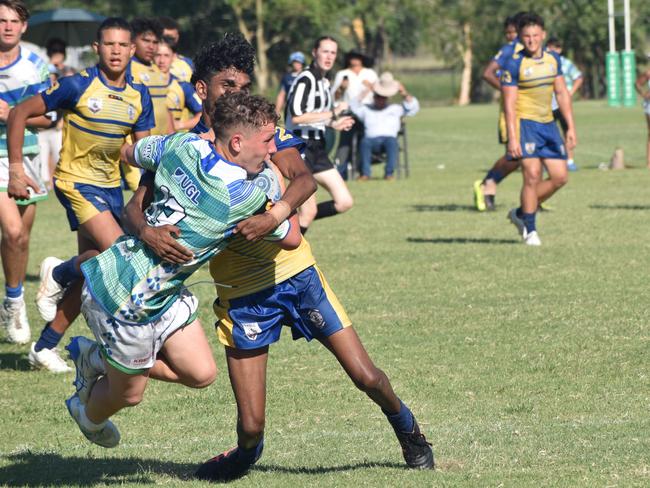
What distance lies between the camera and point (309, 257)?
568 cm

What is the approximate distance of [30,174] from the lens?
930cm

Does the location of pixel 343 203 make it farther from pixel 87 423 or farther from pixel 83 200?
pixel 87 423

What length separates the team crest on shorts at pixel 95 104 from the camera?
8.22m

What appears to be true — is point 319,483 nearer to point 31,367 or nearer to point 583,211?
point 31,367

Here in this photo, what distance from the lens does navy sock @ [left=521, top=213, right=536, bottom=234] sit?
13320 mm

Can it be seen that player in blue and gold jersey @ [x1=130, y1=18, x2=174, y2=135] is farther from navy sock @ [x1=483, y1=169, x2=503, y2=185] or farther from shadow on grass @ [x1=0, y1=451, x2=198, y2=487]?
shadow on grass @ [x1=0, y1=451, x2=198, y2=487]

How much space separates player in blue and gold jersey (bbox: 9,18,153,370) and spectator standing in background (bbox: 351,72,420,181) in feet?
48.2

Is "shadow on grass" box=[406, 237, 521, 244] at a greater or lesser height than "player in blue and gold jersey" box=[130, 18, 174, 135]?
lesser

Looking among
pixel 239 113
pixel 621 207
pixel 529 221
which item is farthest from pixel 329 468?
pixel 621 207

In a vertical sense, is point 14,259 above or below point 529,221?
above

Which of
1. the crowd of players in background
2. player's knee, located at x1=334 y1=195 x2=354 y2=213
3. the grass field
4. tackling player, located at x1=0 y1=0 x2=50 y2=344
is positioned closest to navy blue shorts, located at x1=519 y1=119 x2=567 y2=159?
the grass field

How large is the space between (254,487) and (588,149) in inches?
933

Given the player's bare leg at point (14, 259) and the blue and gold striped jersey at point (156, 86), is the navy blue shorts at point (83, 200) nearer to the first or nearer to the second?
the player's bare leg at point (14, 259)

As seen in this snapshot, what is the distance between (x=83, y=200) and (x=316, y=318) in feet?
10.5
